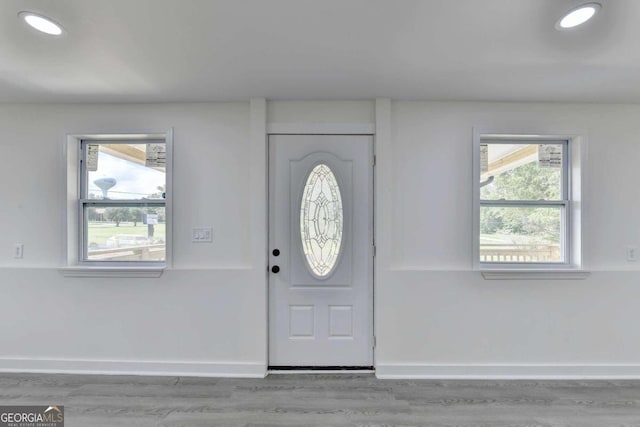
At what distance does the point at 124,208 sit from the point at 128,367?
1347mm

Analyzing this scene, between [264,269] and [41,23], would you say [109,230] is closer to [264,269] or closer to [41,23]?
[264,269]

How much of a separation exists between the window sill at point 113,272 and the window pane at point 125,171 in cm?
62

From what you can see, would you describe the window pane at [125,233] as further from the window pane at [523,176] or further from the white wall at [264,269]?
the window pane at [523,176]

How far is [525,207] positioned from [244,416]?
8.99ft

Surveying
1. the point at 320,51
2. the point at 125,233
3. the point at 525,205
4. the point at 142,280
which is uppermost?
the point at 320,51

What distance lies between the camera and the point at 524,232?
8.87 ft

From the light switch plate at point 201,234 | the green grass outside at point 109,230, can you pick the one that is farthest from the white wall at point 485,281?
the green grass outside at point 109,230

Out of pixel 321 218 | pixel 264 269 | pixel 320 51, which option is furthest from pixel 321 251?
pixel 320 51

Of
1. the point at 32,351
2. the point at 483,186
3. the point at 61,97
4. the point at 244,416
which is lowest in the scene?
the point at 244,416

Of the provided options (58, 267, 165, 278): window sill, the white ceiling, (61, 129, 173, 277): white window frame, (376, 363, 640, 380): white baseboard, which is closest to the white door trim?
the white ceiling

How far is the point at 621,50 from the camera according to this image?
73.0 inches

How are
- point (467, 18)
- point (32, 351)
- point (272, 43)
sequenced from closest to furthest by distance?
point (467, 18) → point (272, 43) → point (32, 351)

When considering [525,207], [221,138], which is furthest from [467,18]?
[221,138]

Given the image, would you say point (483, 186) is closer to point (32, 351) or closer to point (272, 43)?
point (272, 43)
